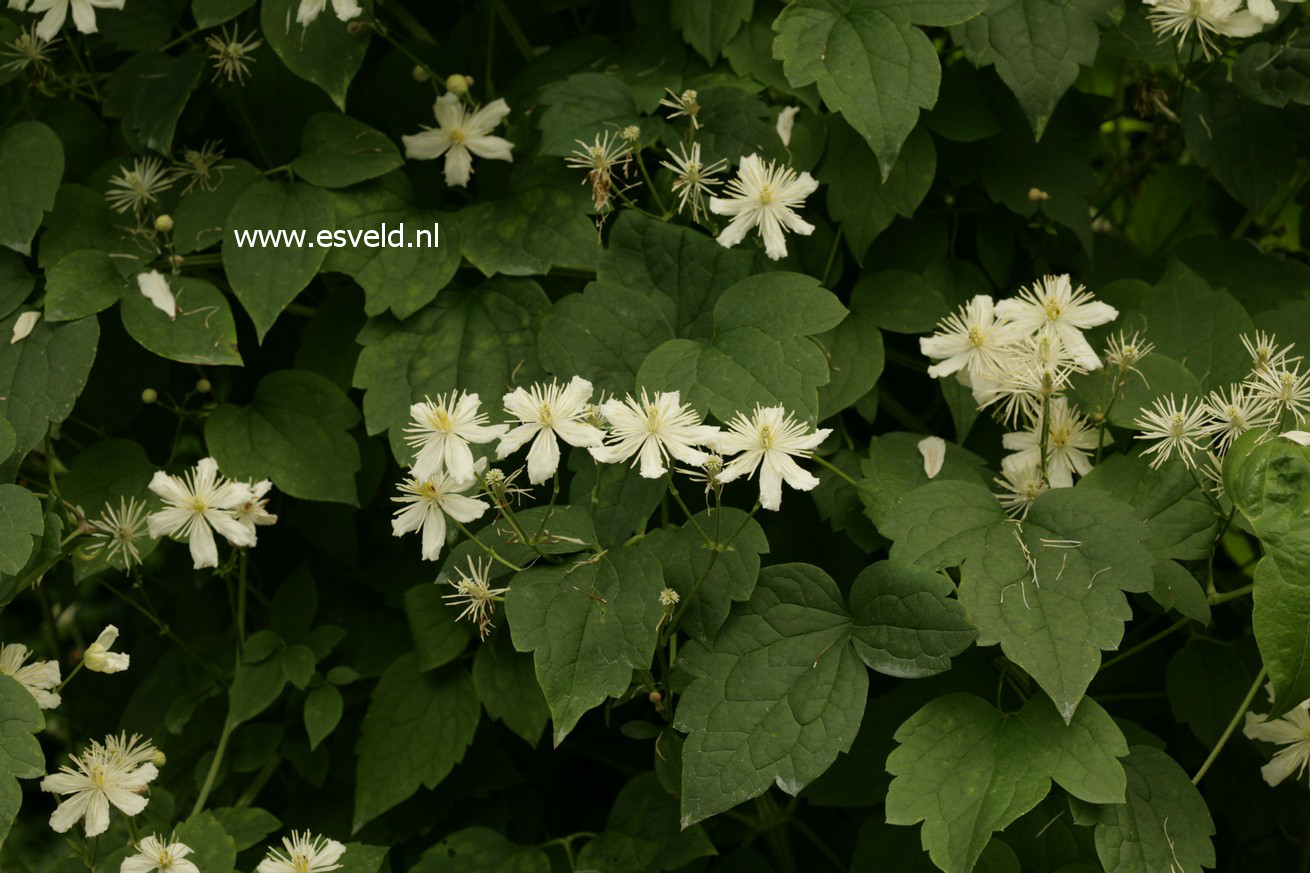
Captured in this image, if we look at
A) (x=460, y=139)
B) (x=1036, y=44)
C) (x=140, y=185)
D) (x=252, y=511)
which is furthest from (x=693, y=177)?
(x=140, y=185)

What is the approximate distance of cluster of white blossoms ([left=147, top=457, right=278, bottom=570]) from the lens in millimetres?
1558

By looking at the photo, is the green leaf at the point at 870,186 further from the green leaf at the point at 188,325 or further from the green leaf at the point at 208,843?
the green leaf at the point at 208,843

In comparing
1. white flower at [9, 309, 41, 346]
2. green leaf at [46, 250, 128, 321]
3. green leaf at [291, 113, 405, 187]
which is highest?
green leaf at [291, 113, 405, 187]

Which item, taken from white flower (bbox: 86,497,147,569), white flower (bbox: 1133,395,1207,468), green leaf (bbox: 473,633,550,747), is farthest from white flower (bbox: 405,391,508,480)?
white flower (bbox: 1133,395,1207,468)

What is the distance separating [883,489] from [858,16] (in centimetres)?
65

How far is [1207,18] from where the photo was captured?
1.68 metres

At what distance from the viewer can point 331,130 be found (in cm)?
180

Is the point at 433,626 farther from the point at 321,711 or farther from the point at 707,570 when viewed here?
the point at 707,570

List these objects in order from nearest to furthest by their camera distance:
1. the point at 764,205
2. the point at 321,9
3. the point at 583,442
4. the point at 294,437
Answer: the point at 583,442 < the point at 764,205 < the point at 321,9 < the point at 294,437

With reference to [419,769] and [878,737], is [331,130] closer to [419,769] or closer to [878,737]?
[419,769]

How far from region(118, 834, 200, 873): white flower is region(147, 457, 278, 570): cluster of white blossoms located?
34cm

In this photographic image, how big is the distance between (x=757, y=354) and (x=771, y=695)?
16.4 inches

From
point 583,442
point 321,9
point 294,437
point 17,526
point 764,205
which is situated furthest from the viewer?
point 294,437

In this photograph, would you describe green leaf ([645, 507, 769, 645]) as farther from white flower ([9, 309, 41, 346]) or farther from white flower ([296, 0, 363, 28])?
white flower ([9, 309, 41, 346])
